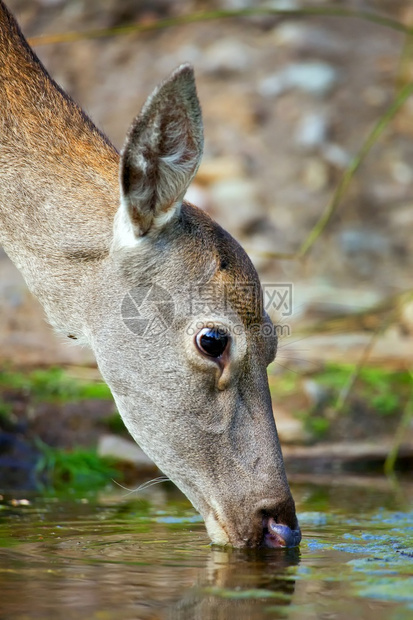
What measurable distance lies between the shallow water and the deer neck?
3.81 ft

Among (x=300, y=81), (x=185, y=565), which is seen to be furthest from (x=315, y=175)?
(x=185, y=565)

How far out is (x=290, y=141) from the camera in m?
13.4

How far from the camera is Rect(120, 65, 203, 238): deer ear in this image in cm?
498

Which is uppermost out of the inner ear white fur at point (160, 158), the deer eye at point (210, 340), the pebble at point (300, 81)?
the pebble at point (300, 81)

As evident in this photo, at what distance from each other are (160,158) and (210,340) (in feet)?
3.06

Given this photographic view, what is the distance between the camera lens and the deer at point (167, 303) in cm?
530

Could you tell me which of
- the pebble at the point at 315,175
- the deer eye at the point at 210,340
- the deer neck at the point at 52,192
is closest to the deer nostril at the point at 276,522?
the deer eye at the point at 210,340

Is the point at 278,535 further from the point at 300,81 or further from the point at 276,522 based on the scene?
the point at 300,81

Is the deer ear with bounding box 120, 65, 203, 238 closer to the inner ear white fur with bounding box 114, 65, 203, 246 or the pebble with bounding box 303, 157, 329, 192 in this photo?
the inner ear white fur with bounding box 114, 65, 203, 246

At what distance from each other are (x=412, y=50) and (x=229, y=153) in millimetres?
2647

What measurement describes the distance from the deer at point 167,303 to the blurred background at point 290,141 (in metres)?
3.50

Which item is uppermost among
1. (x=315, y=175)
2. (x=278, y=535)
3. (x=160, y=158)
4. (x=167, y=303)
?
(x=315, y=175)

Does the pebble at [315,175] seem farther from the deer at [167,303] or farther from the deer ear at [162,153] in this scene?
the deer ear at [162,153]

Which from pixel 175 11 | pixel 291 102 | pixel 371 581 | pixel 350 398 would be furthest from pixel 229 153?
pixel 371 581
